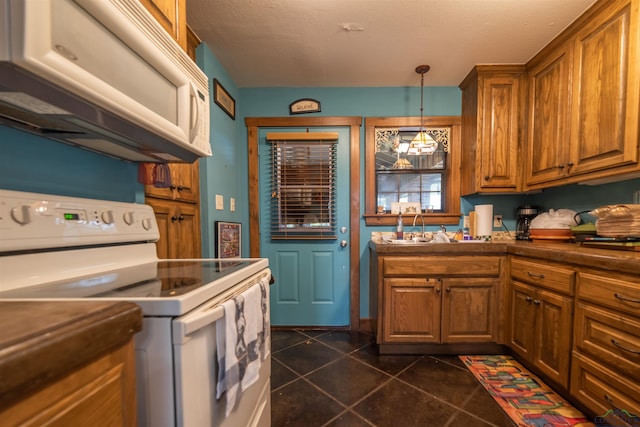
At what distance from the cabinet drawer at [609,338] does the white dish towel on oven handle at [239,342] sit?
1642mm

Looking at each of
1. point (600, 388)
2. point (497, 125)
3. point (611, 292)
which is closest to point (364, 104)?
point (497, 125)

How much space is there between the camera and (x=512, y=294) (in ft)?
5.87

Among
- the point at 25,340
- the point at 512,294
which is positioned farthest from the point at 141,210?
the point at 512,294

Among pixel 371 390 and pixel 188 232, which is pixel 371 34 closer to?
pixel 188 232

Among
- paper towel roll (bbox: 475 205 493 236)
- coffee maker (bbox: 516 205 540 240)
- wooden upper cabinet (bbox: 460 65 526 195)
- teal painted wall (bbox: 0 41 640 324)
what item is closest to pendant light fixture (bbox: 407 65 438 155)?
teal painted wall (bbox: 0 41 640 324)

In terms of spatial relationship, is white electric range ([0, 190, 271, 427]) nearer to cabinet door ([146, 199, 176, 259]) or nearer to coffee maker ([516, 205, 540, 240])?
cabinet door ([146, 199, 176, 259])

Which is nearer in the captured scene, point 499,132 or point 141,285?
point 141,285

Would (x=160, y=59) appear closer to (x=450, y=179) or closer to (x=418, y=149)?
(x=418, y=149)

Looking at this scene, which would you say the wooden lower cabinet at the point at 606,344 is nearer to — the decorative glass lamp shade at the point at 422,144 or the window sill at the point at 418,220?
the window sill at the point at 418,220

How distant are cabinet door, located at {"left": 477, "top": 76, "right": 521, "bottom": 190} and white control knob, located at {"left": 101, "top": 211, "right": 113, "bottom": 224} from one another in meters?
2.55

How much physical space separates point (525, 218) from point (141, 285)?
2.91 meters

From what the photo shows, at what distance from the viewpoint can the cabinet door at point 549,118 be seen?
5.63 feet

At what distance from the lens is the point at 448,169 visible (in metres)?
2.42

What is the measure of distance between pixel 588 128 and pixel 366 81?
5.48 feet
